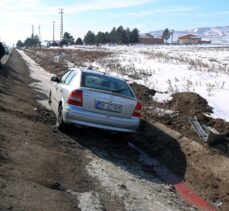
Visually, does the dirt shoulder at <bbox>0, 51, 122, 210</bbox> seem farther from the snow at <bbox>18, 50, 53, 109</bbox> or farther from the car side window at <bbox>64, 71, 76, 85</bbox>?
the snow at <bbox>18, 50, 53, 109</bbox>

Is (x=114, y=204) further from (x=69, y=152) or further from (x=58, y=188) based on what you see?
(x=69, y=152)

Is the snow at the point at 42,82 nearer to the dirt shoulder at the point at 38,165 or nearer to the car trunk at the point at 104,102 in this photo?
the dirt shoulder at the point at 38,165

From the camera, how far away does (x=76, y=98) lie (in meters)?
8.58

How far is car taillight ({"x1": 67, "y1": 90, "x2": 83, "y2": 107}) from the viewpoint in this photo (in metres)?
8.54

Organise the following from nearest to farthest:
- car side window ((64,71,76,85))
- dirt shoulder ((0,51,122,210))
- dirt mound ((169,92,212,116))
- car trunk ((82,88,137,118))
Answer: dirt shoulder ((0,51,122,210)), car trunk ((82,88,137,118)), car side window ((64,71,76,85)), dirt mound ((169,92,212,116))

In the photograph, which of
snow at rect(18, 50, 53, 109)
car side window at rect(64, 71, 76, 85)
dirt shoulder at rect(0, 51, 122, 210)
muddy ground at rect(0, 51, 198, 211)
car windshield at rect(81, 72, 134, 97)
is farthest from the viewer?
snow at rect(18, 50, 53, 109)

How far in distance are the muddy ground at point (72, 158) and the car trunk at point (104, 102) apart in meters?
0.81

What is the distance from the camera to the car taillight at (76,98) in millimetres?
8539

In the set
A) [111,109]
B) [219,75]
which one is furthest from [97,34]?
[111,109]

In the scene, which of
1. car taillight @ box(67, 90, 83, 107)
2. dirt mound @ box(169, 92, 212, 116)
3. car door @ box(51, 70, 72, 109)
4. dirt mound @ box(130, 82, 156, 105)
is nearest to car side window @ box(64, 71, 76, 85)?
car door @ box(51, 70, 72, 109)

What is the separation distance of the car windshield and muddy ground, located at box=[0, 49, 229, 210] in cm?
116

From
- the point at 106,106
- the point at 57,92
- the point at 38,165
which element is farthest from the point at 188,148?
the point at 57,92

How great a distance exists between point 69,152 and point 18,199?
3094 millimetres

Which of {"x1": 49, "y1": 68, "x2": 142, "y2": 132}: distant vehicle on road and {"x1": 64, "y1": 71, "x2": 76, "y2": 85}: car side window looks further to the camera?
{"x1": 64, "y1": 71, "x2": 76, "y2": 85}: car side window
